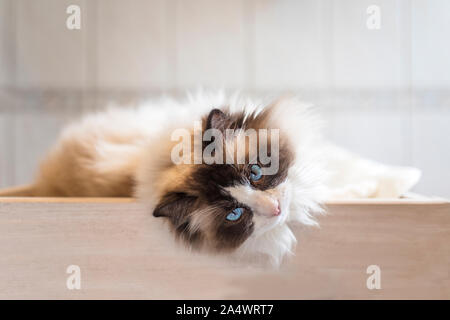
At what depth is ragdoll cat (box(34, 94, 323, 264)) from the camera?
0.99 meters

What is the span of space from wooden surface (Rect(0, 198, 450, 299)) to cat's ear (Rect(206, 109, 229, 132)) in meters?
0.29

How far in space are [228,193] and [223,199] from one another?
0.02m

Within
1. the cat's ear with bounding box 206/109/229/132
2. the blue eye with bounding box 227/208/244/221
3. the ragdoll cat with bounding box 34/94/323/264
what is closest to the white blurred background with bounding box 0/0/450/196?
the ragdoll cat with bounding box 34/94/323/264

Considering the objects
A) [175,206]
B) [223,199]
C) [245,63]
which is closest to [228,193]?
[223,199]

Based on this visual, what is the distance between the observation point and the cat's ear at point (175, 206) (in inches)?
38.9

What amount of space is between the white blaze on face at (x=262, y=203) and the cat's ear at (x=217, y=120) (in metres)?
0.16

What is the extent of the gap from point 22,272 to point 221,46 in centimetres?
185

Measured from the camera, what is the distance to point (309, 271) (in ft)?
3.49

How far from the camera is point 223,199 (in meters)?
0.98

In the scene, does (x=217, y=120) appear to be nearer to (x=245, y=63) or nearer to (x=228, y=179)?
(x=228, y=179)

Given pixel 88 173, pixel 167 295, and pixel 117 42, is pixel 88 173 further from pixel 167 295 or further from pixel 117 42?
pixel 117 42

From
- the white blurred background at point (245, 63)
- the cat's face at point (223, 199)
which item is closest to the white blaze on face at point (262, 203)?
the cat's face at point (223, 199)

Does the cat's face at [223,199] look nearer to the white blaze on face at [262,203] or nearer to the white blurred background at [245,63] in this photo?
the white blaze on face at [262,203]

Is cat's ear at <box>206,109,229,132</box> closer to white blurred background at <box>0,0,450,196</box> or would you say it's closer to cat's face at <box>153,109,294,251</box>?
cat's face at <box>153,109,294,251</box>
